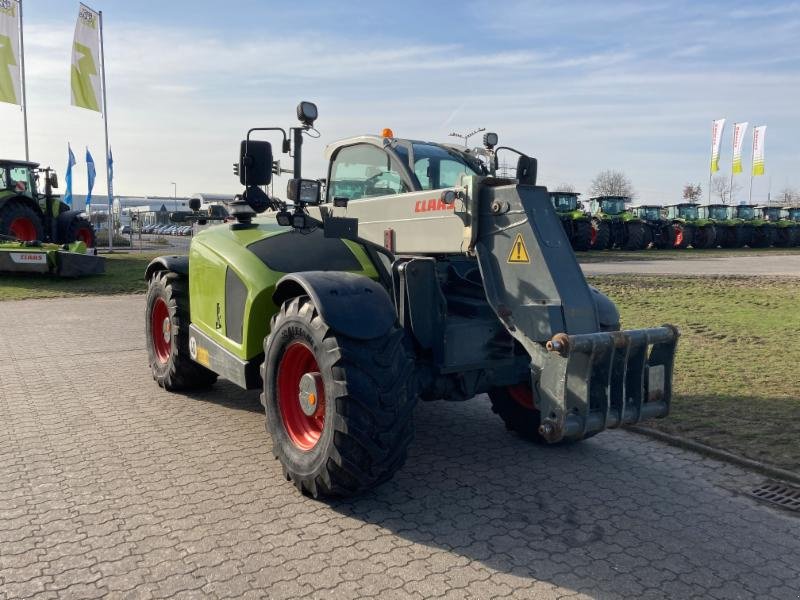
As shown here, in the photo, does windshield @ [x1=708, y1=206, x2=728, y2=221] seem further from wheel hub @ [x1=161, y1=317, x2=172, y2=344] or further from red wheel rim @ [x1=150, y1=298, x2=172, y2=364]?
wheel hub @ [x1=161, y1=317, x2=172, y2=344]

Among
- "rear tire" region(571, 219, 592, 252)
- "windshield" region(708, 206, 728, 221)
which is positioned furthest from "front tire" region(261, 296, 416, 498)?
"windshield" region(708, 206, 728, 221)

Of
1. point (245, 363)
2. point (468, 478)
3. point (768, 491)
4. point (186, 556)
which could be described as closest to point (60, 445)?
point (245, 363)

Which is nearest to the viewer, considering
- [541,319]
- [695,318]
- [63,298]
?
[541,319]

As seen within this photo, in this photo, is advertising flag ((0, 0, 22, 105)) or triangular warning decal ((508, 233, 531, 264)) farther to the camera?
advertising flag ((0, 0, 22, 105))

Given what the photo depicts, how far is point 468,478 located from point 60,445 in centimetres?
286

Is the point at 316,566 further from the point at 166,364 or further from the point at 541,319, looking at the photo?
the point at 166,364

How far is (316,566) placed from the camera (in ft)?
10.1

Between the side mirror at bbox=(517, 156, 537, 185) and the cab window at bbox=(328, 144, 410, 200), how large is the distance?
0.79 metres

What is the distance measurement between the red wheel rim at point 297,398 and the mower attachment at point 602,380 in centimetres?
133

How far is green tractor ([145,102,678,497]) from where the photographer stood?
3496 millimetres

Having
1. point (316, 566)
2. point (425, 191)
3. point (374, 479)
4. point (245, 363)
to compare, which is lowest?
point (316, 566)

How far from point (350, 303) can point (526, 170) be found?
1.46 meters

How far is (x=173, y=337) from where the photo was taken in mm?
5828

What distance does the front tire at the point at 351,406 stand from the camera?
342 cm
